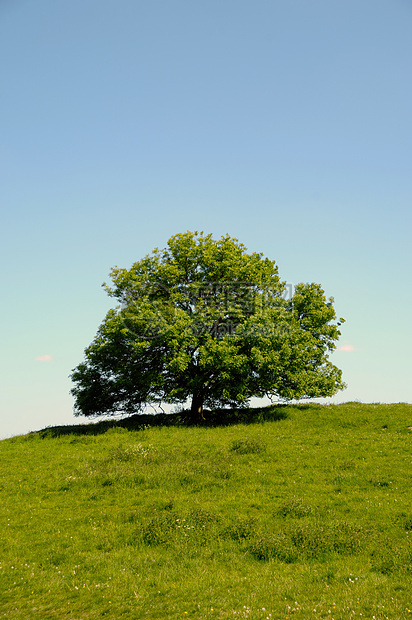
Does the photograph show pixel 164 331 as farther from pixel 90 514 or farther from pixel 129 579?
pixel 129 579

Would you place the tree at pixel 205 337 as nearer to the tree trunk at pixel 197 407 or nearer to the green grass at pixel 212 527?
the tree trunk at pixel 197 407

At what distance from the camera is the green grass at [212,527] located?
10.8 metres

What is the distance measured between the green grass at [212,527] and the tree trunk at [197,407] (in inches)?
319

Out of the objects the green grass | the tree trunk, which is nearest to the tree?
the tree trunk

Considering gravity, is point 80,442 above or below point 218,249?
below

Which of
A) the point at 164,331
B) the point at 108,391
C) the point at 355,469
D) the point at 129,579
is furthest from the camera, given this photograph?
the point at 108,391

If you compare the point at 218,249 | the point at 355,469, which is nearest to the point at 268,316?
the point at 218,249

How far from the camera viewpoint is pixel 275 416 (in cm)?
3438

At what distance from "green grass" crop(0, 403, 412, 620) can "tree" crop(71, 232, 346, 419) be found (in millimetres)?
5942

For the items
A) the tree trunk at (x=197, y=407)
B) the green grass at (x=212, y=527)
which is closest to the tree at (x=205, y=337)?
the tree trunk at (x=197, y=407)

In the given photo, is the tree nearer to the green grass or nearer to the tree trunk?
the tree trunk

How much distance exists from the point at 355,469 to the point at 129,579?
13.3 meters

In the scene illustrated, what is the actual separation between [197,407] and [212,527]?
21.9 m

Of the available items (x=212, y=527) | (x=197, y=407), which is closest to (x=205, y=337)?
(x=197, y=407)
